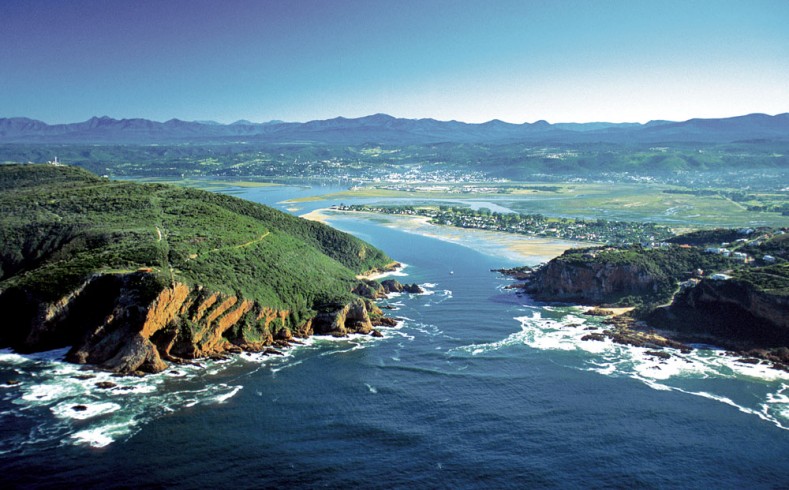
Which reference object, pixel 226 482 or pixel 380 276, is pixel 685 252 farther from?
pixel 226 482

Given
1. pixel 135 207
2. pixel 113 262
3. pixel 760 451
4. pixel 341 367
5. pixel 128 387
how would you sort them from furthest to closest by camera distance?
pixel 135 207, pixel 113 262, pixel 341 367, pixel 128 387, pixel 760 451

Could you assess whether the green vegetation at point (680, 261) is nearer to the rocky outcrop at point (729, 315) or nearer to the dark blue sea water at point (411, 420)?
the rocky outcrop at point (729, 315)

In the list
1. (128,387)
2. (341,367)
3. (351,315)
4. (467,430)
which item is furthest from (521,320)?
(128,387)

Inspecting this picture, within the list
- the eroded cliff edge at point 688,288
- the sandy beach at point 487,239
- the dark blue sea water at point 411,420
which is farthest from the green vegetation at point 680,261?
the sandy beach at point 487,239

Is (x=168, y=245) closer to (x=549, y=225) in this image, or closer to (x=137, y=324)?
(x=137, y=324)

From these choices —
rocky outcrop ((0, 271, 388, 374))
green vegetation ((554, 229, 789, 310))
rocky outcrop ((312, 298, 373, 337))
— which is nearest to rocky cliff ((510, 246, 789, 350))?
green vegetation ((554, 229, 789, 310))

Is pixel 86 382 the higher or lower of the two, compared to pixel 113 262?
lower

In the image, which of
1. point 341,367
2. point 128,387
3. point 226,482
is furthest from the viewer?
point 341,367

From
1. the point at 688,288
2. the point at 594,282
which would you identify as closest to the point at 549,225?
the point at 594,282
